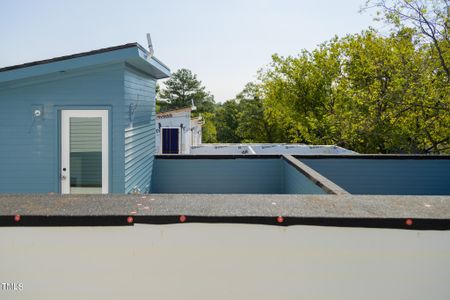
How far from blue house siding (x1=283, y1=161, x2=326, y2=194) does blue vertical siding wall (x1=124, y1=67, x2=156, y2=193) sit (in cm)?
244

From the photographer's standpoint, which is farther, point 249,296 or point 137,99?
point 137,99

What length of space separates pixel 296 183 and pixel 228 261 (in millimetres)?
4079

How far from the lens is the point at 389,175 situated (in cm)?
782

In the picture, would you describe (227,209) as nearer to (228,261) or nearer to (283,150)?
(228,261)

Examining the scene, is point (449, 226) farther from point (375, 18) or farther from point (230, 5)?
point (375, 18)

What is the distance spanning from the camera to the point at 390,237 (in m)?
2.04

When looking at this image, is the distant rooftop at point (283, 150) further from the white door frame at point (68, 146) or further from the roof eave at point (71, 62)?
the roof eave at point (71, 62)

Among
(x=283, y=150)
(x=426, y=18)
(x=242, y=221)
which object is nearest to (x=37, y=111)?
(x=242, y=221)

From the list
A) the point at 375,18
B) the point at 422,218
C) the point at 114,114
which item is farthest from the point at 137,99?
the point at 375,18

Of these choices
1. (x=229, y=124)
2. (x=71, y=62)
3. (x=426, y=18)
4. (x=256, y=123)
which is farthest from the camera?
(x=229, y=124)

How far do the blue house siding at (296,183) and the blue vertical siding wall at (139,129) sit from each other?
96.0 inches

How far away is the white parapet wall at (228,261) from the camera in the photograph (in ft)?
6.71

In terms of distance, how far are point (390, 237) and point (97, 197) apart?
64.7 inches

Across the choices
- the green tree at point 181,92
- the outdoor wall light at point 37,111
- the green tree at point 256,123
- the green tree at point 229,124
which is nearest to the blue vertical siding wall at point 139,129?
the outdoor wall light at point 37,111
